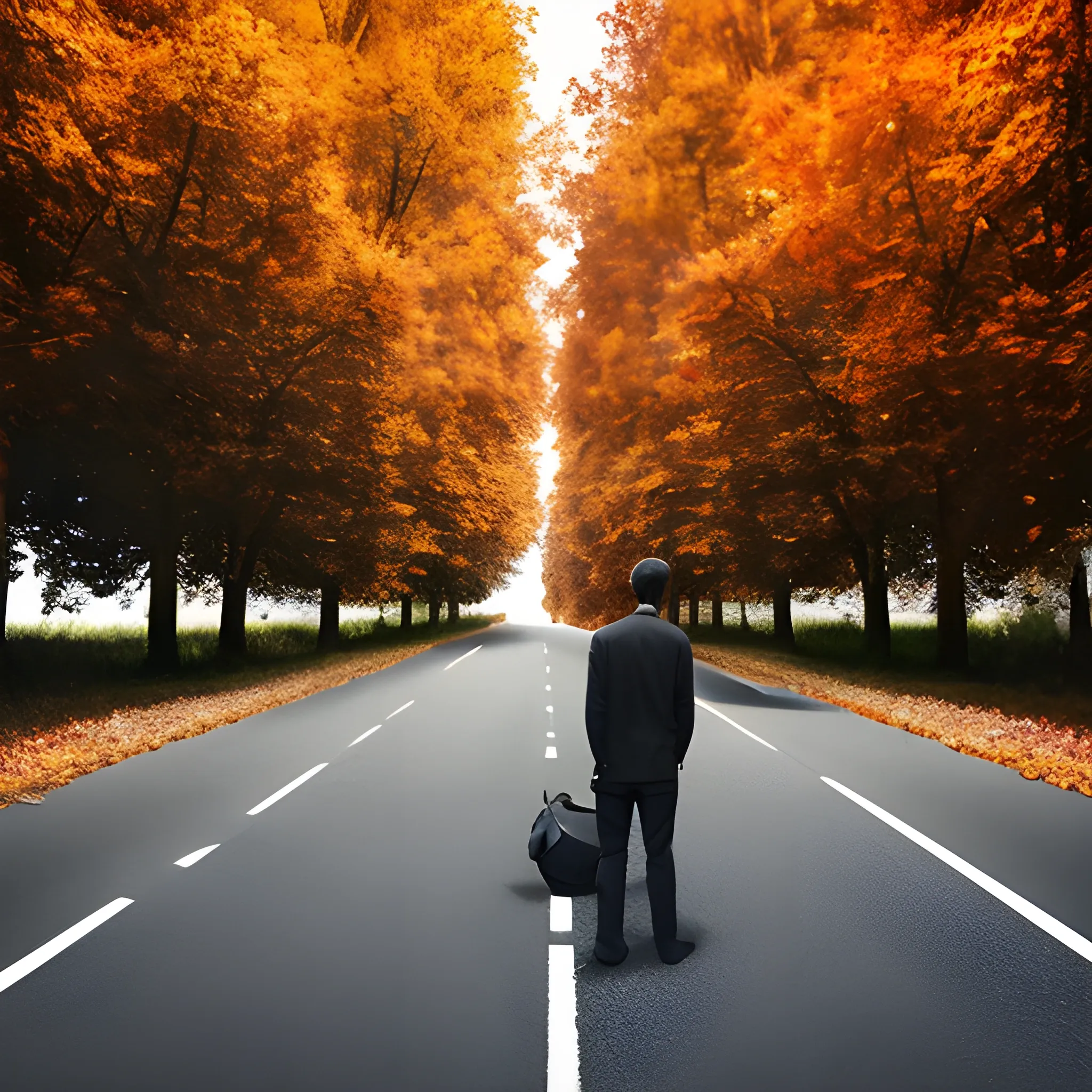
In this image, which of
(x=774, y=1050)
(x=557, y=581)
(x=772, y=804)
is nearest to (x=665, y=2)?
(x=772, y=804)

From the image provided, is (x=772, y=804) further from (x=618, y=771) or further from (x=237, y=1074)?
(x=237, y=1074)

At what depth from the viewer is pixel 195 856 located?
661 centimetres

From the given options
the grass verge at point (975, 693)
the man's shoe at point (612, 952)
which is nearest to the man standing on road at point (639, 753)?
the man's shoe at point (612, 952)

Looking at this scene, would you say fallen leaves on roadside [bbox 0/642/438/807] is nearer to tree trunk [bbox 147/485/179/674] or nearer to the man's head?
tree trunk [bbox 147/485/179/674]

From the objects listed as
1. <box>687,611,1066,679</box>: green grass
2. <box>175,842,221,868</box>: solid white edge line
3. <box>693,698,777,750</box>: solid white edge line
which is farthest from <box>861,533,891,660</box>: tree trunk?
<box>175,842,221,868</box>: solid white edge line

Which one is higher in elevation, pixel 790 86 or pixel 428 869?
pixel 790 86

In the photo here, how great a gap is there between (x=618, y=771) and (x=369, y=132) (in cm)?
1991

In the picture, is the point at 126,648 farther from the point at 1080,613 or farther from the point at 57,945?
the point at 1080,613

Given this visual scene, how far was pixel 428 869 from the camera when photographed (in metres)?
6.28

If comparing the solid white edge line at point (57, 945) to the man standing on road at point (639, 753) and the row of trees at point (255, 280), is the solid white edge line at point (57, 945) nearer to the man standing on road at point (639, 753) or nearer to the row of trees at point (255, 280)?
the man standing on road at point (639, 753)

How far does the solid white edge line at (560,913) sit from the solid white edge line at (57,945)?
96.5 inches

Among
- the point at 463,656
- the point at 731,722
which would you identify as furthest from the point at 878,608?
the point at 731,722

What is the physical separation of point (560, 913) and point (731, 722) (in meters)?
9.19

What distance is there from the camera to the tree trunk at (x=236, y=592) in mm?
26594
